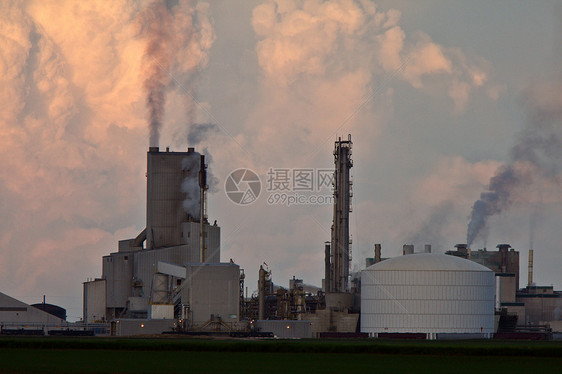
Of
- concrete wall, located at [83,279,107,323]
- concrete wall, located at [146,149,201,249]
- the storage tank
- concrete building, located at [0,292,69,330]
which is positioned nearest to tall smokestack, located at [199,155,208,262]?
concrete wall, located at [146,149,201,249]

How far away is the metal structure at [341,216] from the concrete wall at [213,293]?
26.7 meters

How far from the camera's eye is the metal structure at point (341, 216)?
131375mm

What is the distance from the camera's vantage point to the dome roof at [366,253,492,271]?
11981 cm

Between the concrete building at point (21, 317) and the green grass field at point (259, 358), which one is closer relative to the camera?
the green grass field at point (259, 358)

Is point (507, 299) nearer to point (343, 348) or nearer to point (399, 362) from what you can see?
point (343, 348)

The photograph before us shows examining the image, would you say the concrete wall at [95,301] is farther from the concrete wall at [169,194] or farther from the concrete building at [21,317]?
the concrete wall at [169,194]

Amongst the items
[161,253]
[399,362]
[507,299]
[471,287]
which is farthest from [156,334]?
[507,299]

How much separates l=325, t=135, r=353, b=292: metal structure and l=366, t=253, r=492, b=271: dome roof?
9.50m

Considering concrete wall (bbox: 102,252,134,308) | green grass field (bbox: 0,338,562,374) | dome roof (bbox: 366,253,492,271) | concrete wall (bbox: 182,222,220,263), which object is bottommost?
green grass field (bbox: 0,338,562,374)

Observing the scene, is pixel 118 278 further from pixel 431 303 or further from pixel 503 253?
pixel 503 253

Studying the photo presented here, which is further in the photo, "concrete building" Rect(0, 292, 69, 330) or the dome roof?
"concrete building" Rect(0, 292, 69, 330)

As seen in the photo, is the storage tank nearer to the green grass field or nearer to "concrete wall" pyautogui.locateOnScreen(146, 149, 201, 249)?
"concrete wall" pyautogui.locateOnScreen(146, 149, 201, 249)

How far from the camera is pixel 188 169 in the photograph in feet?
409

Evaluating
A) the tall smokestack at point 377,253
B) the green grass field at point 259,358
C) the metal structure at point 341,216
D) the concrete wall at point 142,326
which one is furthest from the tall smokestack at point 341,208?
the green grass field at point 259,358
